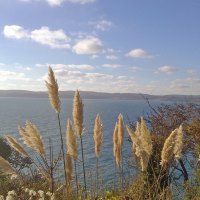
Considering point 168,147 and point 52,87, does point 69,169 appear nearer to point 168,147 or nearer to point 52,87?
point 52,87

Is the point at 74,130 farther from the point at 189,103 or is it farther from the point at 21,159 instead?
the point at 21,159

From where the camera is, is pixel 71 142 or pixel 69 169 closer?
pixel 71 142

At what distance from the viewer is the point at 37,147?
546 cm

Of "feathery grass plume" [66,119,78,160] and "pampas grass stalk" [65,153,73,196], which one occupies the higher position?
"feathery grass plume" [66,119,78,160]

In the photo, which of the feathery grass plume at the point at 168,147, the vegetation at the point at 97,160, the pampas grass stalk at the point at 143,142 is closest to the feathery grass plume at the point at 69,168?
the vegetation at the point at 97,160

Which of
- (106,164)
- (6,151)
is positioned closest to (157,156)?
(6,151)

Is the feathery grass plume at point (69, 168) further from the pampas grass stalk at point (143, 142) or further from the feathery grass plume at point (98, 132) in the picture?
the pampas grass stalk at point (143, 142)

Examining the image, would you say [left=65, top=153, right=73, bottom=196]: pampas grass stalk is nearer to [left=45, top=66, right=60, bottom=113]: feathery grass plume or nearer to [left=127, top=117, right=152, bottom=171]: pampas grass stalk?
[left=45, top=66, right=60, bottom=113]: feathery grass plume

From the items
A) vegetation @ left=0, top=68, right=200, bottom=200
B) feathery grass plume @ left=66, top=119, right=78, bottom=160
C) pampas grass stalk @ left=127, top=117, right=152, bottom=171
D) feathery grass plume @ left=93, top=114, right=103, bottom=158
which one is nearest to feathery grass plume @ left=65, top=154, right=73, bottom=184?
vegetation @ left=0, top=68, right=200, bottom=200

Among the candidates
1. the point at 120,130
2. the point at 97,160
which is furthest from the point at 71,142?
the point at 120,130

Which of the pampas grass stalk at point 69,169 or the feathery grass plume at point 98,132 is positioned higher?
the feathery grass plume at point 98,132

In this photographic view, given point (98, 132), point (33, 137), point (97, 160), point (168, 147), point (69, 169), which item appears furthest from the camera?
point (97, 160)

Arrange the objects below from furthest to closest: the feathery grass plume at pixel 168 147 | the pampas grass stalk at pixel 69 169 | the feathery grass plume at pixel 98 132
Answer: the feathery grass plume at pixel 98 132, the pampas grass stalk at pixel 69 169, the feathery grass plume at pixel 168 147

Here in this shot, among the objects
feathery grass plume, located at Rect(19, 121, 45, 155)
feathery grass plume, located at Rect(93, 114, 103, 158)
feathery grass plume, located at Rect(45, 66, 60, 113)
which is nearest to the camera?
feathery grass plume, located at Rect(19, 121, 45, 155)
